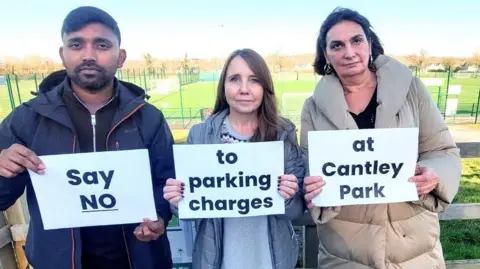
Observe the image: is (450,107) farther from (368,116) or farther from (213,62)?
(368,116)

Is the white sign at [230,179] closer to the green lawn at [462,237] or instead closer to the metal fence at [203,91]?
the green lawn at [462,237]

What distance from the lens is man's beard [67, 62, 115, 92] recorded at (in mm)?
Answer: 1822

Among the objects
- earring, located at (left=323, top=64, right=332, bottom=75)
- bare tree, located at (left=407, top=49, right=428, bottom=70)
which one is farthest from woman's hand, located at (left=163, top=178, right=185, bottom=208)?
bare tree, located at (left=407, top=49, right=428, bottom=70)

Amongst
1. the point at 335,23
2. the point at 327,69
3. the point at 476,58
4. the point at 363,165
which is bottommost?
the point at 476,58

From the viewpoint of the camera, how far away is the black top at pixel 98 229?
1.83 meters

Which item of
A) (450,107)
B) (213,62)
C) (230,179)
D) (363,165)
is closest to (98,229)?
(230,179)

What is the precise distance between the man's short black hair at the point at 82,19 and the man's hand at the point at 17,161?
2.17 feet

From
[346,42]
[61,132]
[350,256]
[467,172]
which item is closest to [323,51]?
[346,42]

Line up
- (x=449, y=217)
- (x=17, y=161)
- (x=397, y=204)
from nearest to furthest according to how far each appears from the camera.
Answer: (x=17, y=161), (x=397, y=204), (x=449, y=217)

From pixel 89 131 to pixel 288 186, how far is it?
1.08 m

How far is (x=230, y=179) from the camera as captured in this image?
179cm

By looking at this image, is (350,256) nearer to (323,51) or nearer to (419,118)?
(419,118)

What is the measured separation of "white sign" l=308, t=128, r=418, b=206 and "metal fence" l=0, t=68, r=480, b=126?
49.2 ft

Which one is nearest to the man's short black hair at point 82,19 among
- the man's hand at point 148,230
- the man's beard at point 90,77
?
the man's beard at point 90,77
